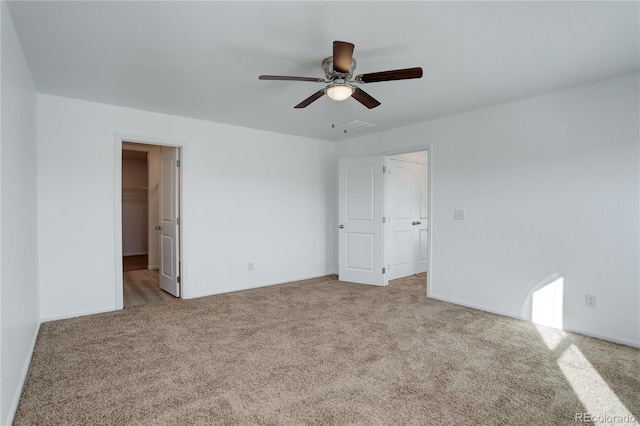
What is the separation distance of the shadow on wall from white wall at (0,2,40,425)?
3.28m

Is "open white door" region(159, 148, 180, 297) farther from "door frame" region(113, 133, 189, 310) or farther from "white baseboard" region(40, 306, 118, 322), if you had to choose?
"white baseboard" region(40, 306, 118, 322)

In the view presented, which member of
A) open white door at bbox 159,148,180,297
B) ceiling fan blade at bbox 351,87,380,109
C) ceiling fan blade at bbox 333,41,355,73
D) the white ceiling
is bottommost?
open white door at bbox 159,148,180,297

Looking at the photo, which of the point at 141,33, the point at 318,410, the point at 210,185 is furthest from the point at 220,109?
the point at 318,410

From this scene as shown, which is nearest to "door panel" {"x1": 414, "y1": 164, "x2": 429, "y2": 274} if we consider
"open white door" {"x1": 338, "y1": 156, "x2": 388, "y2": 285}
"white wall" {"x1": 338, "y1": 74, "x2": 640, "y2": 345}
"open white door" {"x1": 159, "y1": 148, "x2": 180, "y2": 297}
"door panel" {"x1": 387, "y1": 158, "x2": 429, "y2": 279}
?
"door panel" {"x1": 387, "y1": 158, "x2": 429, "y2": 279}

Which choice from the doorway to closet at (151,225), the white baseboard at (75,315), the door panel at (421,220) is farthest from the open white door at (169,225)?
the door panel at (421,220)

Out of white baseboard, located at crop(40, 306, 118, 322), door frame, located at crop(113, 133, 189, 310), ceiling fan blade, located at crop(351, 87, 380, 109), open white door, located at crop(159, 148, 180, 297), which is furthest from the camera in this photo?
open white door, located at crop(159, 148, 180, 297)

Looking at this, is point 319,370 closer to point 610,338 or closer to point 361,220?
point 610,338

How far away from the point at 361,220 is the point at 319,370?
3044mm

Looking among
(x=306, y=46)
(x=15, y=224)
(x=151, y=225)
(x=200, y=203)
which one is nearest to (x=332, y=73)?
(x=306, y=46)

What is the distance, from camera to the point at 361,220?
17.1 feet

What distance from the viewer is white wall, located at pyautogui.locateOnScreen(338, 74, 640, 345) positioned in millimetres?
2908

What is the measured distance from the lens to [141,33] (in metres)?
2.21

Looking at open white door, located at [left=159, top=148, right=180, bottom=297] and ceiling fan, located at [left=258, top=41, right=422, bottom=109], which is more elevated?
ceiling fan, located at [left=258, top=41, right=422, bottom=109]

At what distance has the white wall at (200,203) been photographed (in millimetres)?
3477
